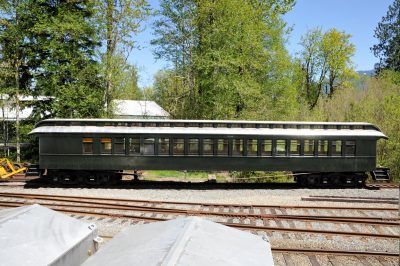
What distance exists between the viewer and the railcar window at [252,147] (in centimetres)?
1862

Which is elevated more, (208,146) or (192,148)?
(208,146)

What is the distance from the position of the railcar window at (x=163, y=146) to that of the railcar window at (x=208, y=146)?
1.92 m

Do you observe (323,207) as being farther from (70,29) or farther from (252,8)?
(70,29)

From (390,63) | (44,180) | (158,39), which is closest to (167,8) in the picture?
(158,39)

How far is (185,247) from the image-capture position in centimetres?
474

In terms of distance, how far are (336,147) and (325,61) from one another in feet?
107

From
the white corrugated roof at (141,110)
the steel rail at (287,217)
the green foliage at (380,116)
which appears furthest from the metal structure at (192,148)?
the white corrugated roof at (141,110)

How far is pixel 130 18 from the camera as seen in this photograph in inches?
1104

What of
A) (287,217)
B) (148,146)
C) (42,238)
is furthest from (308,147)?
(42,238)

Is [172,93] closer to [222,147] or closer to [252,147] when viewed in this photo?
[222,147]

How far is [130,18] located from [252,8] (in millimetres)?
9847

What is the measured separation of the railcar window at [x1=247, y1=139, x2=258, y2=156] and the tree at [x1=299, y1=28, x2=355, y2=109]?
31.2 metres

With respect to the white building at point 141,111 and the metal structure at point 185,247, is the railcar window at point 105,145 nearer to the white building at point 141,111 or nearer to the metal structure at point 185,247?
the metal structure at point 185,247

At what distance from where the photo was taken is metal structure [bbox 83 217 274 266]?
4492 millimetres
